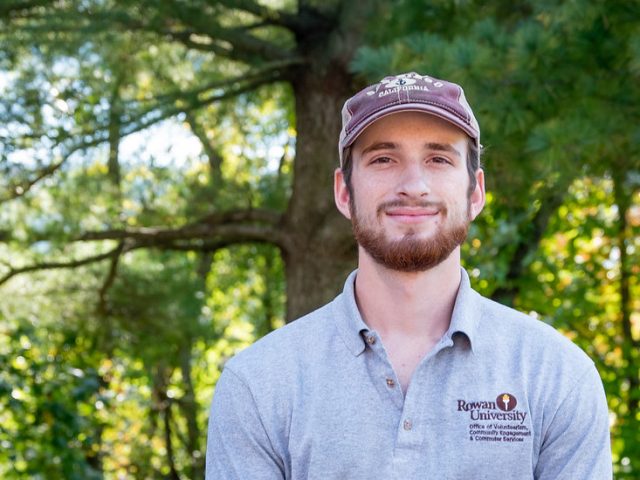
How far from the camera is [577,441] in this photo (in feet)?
6.55

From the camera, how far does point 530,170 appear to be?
466cm

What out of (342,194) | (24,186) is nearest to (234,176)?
(24,186)

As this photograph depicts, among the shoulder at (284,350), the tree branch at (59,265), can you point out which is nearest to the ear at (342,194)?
the shoulder at (284,350)

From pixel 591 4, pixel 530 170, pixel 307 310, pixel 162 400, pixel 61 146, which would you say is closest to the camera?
pixel 591 4

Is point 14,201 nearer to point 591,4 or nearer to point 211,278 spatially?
point 591,4

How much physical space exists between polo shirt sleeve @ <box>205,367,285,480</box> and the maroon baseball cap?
0.58 metres

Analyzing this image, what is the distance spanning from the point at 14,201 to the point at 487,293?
9.28 feet

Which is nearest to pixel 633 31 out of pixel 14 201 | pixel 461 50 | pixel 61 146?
pixel 461 50

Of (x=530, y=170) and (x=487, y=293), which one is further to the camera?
(x=487, y=293)

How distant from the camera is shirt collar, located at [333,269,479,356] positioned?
209 centimetres

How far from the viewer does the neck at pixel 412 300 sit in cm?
214

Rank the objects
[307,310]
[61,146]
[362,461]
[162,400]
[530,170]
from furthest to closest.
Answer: [162,400] < [307,310] < [61,146] < [530,170] < [362,461]

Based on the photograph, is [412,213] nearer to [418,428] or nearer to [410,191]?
[410,191]

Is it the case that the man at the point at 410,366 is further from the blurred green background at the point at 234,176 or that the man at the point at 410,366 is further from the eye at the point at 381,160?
the blurred green background at the point at 234,176
